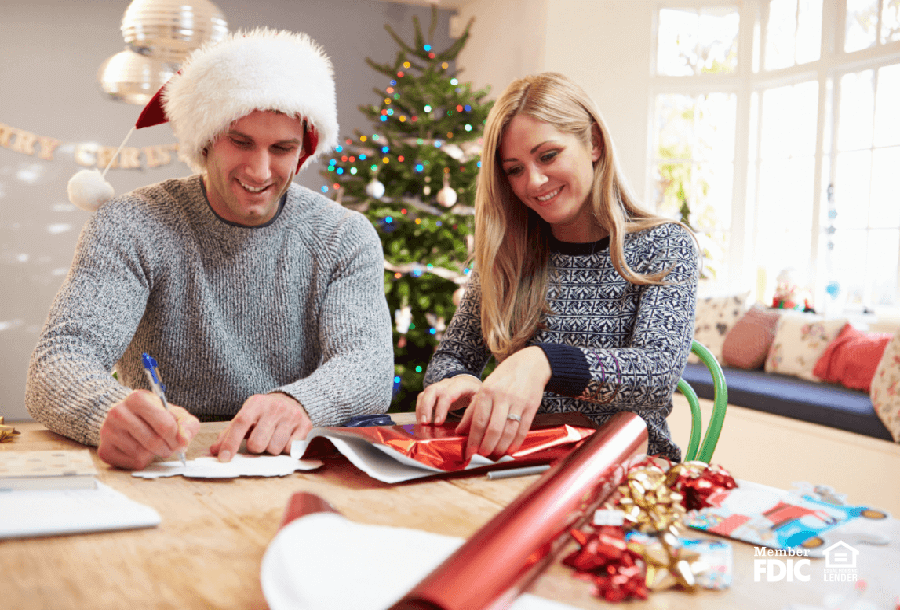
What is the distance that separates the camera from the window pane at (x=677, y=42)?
5.34m

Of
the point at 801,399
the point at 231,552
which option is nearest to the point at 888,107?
the point at 801,399

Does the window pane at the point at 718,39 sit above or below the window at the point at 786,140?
above

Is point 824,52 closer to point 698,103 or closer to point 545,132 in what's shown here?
point 698,103

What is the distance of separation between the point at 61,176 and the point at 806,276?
4987mm

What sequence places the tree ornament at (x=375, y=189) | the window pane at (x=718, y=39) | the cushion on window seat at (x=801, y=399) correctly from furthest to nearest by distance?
the window pane at (x=718, y=39) → the tree ornament at (x=375, y=189) → the cushion on window seat at (x=801, y=399)

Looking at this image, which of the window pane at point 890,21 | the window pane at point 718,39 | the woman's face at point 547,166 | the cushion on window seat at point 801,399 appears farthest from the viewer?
the window pane at point 718,39

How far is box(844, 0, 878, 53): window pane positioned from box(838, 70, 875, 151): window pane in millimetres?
167

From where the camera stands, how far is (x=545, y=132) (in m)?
1.41

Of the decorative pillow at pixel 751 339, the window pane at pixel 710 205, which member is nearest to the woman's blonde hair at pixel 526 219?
the decorative pillow at pixel 751 339

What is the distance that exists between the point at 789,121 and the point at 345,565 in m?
5.30

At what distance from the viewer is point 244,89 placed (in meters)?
1.34

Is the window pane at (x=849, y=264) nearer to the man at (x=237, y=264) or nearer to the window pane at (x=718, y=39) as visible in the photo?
the window pane at (x=718, y=39)

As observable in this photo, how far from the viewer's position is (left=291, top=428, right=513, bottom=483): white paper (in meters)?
0.88

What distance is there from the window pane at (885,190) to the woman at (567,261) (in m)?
3.62
